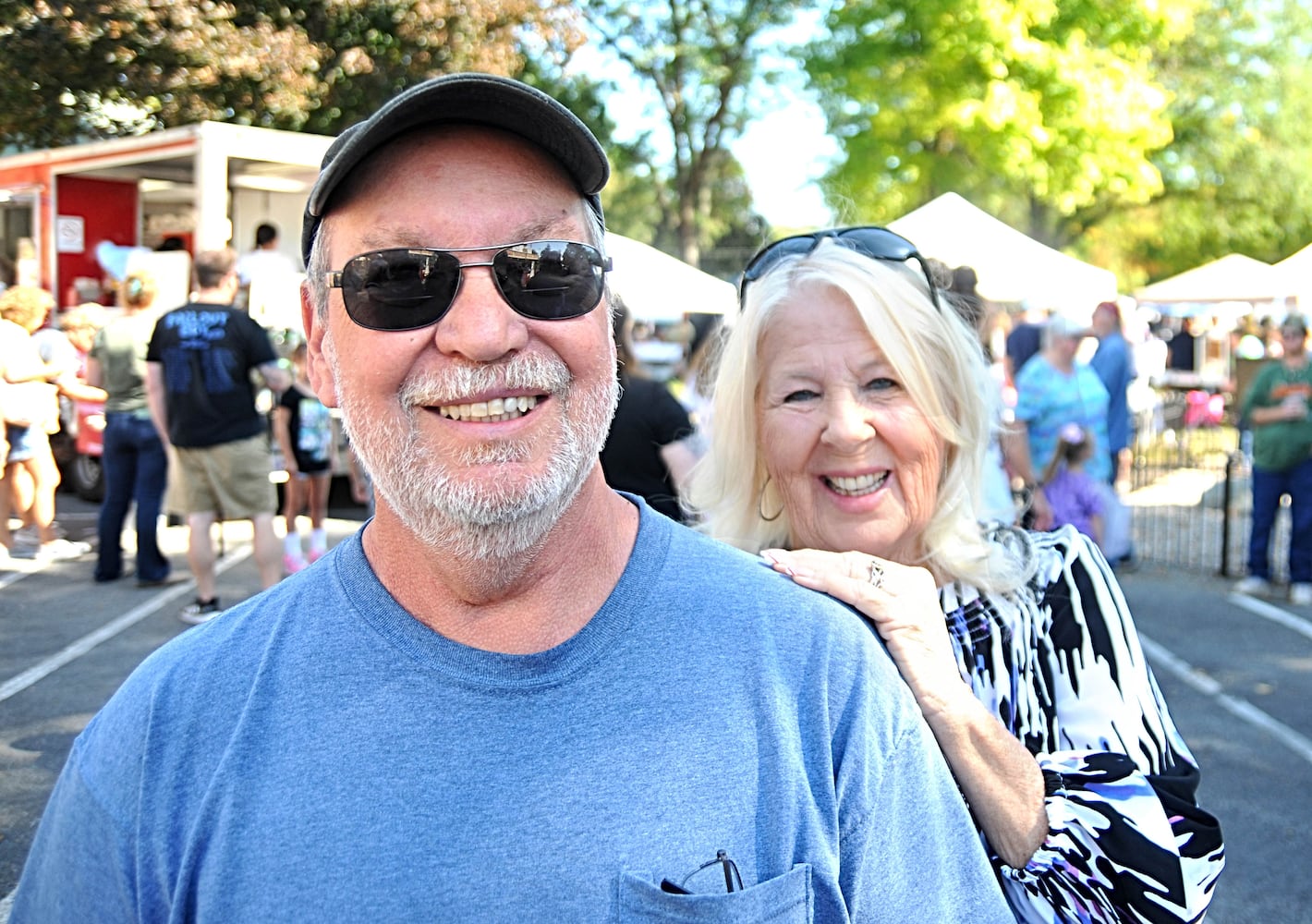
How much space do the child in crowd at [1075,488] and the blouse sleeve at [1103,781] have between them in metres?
4.43

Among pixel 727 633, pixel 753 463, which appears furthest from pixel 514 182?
pixel 753 463

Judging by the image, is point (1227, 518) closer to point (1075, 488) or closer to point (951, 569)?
point (1075, 488)

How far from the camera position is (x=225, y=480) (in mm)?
7023

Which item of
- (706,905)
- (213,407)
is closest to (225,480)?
(213,407)

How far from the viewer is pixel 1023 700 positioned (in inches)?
80.0

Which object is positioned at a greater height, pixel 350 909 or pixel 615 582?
pixel 615 582

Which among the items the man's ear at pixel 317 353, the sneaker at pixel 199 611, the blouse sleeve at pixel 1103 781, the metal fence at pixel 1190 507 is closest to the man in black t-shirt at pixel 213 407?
the sneaker at pixel 199 611

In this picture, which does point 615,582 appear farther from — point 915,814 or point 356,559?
point 915,814

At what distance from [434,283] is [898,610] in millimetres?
840

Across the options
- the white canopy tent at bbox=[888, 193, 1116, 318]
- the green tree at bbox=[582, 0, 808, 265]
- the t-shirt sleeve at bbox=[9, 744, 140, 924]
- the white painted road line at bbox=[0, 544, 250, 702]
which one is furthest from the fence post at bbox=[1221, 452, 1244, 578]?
the green tree at bbox=[582, 0, 808, 265]

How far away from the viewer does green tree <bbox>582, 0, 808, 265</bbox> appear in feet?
95.0

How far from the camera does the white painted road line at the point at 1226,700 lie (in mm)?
5965

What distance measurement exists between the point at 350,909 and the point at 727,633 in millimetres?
506

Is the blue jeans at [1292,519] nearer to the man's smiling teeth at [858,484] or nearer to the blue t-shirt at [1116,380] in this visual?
the blue t-shirt at [1116,380]
